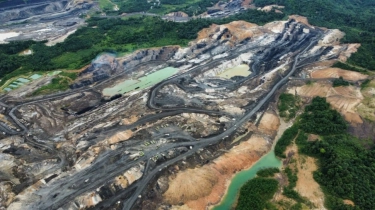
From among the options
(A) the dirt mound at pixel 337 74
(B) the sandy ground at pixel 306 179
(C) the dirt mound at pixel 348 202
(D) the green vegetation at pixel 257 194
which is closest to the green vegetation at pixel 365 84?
(A) the dirt mound at pixel 337 74

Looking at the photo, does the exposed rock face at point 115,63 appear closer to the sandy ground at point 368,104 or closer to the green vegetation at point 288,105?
the green vegetation at point 288,105

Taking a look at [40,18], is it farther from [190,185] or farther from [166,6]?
[190,185]

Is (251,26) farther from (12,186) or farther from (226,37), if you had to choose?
(12,186)

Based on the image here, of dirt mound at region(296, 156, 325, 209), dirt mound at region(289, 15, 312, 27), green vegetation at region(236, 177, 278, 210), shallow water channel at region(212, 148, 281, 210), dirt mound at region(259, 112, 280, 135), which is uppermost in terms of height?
dirt mound at region(289, 15, 312, 27)

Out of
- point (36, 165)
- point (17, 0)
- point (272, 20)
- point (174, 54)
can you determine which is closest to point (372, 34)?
point (272, 20)

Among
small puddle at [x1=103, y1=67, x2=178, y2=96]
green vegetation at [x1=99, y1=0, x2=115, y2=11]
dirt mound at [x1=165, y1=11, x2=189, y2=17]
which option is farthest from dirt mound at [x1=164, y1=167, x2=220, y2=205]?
green vegetation at [x1=99, y1=0, x2=115, y2=11]

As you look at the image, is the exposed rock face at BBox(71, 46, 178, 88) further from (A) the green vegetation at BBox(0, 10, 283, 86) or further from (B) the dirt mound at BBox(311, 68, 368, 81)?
(B) the dirt mound at BBox(311, 68, 368, 81)
